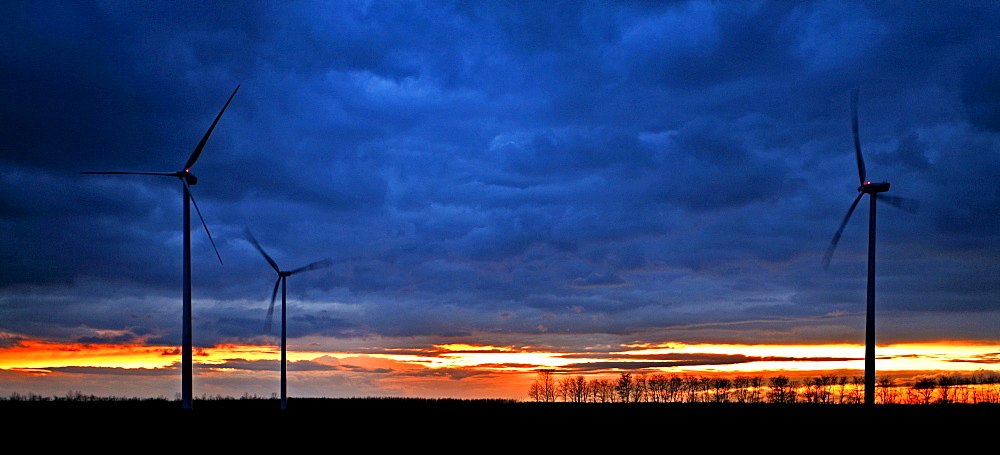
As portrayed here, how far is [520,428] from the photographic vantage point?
5262 cm

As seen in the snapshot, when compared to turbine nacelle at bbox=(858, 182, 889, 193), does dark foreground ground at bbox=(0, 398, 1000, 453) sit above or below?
below

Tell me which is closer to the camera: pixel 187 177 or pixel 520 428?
pixel 520 428

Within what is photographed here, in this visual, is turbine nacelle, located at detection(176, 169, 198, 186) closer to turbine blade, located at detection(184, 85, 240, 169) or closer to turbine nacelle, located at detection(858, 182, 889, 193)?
turbine blade, located at detection(184, 85, 240, 169)

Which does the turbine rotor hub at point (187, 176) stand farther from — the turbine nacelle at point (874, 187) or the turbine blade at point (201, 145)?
A: the turbine nacelle at point (874, 187)

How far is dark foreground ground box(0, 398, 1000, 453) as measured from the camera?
1732 inches

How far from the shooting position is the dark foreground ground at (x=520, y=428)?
44.0 meters

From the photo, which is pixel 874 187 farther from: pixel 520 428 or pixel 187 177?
pixel 187 177

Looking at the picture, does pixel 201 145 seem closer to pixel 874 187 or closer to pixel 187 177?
pixel 187 177

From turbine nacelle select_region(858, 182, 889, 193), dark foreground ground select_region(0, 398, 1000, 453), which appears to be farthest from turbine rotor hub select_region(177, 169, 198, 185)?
turbine nacelle select_region(858, 182, 889, 193)

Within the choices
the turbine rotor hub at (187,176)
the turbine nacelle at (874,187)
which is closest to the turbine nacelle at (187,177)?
the turbine rotor hub at (187,176)

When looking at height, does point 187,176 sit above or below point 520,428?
above

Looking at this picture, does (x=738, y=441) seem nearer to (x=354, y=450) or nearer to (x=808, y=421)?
(x=808, y=421)

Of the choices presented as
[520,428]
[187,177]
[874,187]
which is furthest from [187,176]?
[874,187]

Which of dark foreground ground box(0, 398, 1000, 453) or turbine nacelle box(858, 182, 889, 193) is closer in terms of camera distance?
dark foreground ground box(0, 398, 1000, 453)
